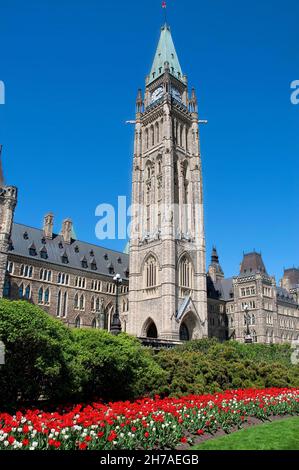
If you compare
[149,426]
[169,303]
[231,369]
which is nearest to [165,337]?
[169,303]

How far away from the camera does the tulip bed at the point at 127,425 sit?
28.8 feet

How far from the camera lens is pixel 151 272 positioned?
2184 inches

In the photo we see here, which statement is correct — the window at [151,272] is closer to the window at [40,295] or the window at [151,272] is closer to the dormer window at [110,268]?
the dormer window at [110,268]

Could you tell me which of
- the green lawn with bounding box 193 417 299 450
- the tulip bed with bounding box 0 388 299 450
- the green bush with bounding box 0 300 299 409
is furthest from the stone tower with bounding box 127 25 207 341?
the green lawn with bounding box 193 417 299 450

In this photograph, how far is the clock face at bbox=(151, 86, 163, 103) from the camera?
6597cm

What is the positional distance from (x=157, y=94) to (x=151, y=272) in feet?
99.1

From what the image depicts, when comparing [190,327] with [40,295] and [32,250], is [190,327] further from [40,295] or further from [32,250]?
[32,250]

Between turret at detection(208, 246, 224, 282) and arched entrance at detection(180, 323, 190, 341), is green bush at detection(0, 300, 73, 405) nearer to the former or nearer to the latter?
arched entrance at detection(180, 323, 190, 341)

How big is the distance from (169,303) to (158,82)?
3742cm

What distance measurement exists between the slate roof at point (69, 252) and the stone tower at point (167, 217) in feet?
26.8

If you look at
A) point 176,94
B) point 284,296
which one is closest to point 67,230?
point 176,94

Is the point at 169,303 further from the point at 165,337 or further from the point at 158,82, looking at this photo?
the point at 158,82

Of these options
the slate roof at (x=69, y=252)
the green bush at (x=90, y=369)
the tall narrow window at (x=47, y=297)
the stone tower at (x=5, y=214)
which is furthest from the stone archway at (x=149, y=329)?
the green bush at (x=90, y=369)

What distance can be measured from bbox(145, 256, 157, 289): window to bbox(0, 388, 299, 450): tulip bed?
1586 inches
